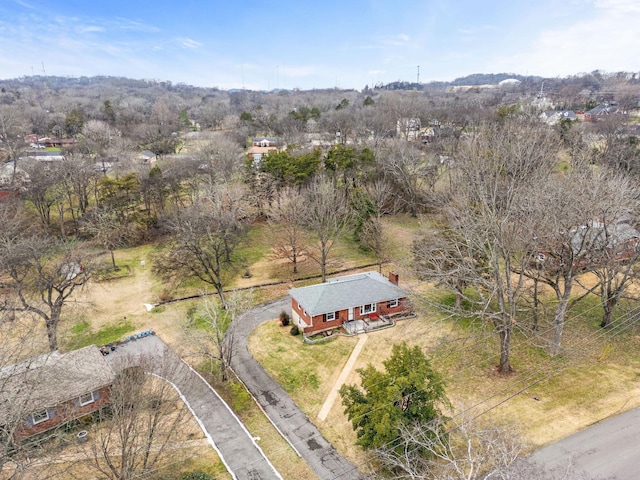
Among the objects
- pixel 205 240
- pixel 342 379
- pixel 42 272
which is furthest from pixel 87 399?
pixel 205 240

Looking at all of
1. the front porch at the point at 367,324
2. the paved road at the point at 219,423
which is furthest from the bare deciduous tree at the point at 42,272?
the front porch at the point at 367,324

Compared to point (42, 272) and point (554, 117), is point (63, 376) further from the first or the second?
point (554, 117)

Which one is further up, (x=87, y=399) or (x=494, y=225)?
(x=494, y=225)

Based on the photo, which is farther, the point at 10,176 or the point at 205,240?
the point at 10,176

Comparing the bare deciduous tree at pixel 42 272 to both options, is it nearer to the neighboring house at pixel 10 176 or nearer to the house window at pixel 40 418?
the house window at pixel 40 418

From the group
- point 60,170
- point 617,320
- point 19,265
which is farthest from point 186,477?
point 60,170

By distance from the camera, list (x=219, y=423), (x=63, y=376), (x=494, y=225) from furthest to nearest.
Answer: (x=494, y=225) → (x=219, y=423) → (x=63, y=376)

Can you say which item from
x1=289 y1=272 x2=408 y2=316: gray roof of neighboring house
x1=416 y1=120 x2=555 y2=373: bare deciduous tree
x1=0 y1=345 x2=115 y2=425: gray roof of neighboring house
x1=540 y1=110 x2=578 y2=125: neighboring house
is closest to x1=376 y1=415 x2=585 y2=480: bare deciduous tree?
x1=416 y1=120 x2=555 y2=373: bare deciduous tree
